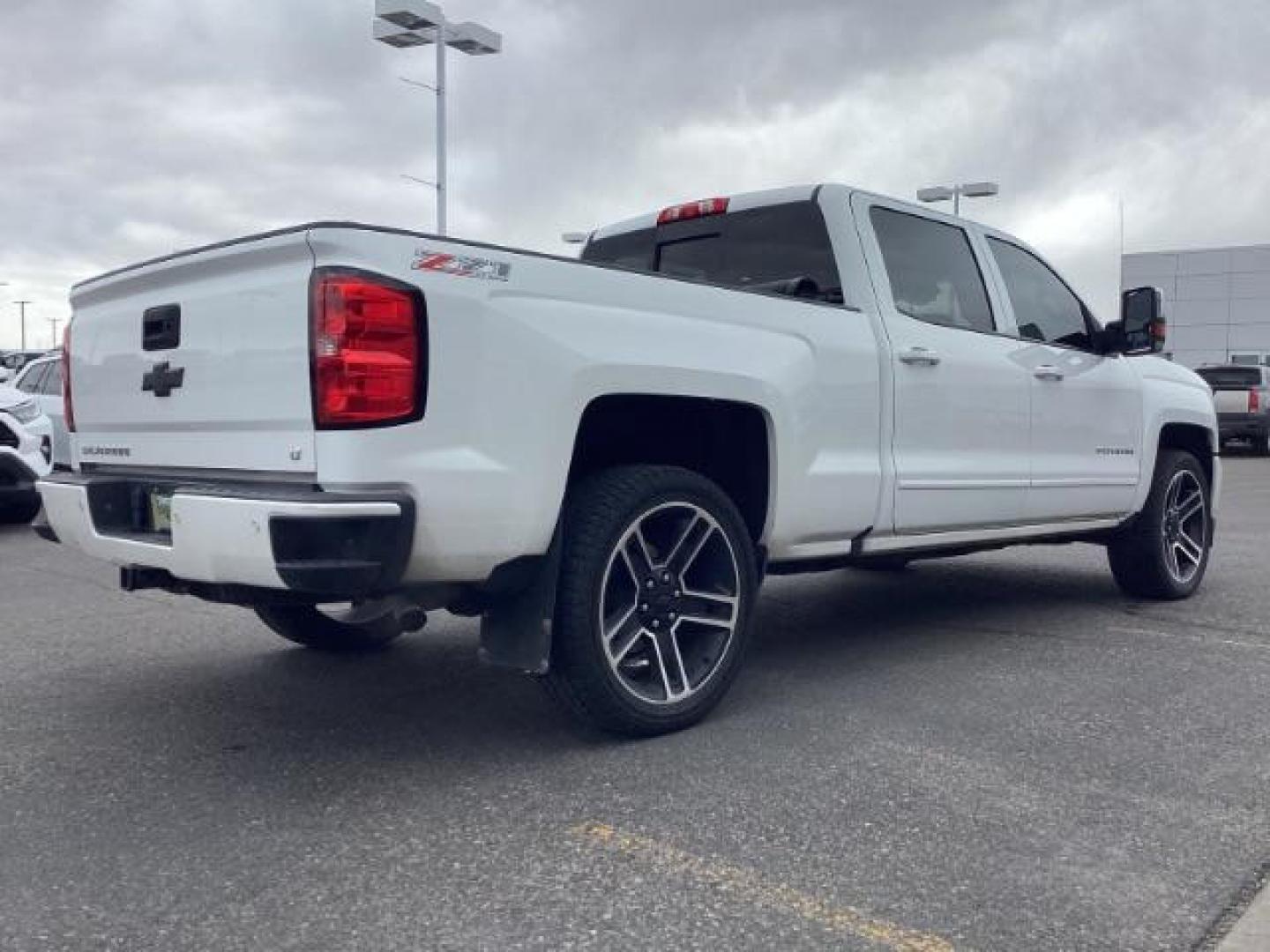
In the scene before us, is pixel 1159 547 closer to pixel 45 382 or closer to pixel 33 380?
pixel 45 382

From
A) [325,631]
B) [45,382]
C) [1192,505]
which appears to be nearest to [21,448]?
[45,382]

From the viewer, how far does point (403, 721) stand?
4.14 metres

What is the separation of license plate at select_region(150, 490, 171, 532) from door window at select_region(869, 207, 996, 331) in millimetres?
2845

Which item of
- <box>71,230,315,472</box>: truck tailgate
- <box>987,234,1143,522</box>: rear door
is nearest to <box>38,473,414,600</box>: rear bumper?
<box>71,230,315,472</box>: truck tailgate

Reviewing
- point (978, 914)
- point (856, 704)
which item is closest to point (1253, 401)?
point (856, 704)

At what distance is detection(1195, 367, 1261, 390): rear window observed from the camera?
2305cm

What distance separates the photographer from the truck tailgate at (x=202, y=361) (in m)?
3.28

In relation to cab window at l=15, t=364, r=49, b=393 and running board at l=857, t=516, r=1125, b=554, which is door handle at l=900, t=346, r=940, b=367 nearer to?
running board at l=857, t=516, r=1125, b=554

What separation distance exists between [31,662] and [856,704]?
342 centimetres

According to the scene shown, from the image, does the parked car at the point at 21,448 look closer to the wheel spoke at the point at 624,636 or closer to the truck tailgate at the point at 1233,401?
the wheel spoke at the point at 624,636

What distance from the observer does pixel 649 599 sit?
3891mm

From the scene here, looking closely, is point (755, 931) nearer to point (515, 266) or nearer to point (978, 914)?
A: point (978, 914)

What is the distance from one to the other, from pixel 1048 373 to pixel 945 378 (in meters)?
0.92

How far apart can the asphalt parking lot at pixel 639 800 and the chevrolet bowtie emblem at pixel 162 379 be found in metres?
1.14
